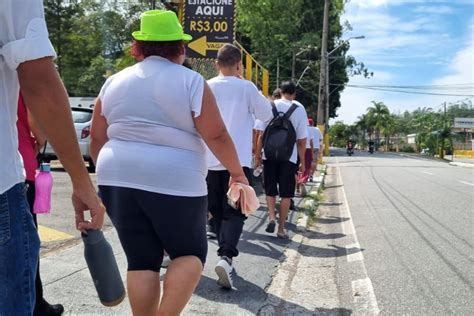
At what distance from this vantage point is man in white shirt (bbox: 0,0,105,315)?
64.1 inches

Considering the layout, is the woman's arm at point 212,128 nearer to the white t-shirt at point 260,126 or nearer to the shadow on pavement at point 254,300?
the shadow on pavement at point 254,300

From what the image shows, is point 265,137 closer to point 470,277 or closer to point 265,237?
point 265,237

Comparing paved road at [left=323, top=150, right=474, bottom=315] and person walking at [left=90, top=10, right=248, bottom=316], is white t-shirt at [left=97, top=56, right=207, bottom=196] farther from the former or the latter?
paved road at [left=323, top=150, right=474, bottom=315]

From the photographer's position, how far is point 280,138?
602 cm

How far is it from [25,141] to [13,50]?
1.28 metres

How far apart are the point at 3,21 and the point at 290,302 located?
10.4 feet

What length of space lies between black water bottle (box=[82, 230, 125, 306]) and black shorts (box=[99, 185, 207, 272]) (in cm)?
45

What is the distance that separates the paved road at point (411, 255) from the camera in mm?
4266

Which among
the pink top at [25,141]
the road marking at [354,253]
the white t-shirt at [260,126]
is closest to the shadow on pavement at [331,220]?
the road marking at [354,253]

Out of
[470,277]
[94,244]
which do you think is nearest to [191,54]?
[470,277]

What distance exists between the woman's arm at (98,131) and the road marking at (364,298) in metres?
2.24

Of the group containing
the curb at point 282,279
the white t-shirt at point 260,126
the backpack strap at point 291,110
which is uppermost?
the backpack strap at point 291,110

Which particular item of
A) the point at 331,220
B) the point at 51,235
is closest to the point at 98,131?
the point at 51,235

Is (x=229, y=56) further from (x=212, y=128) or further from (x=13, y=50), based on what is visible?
(x=13, y=50)
